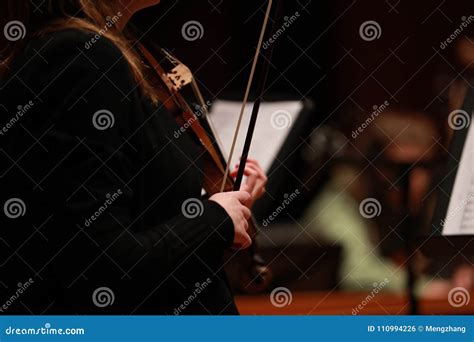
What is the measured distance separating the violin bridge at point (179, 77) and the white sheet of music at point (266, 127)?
421mm

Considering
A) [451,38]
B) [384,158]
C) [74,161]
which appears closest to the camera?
[74,161]

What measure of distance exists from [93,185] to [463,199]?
769 mm

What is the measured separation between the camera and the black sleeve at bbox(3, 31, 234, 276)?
34.8 inches

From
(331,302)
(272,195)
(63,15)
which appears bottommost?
(331,302)

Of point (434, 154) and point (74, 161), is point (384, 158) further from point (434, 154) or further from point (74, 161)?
point (74, 161)

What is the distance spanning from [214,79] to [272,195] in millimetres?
1754

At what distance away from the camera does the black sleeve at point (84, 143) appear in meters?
0.88

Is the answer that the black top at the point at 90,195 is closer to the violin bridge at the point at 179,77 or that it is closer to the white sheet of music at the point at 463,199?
the violin bridge at the point at 179,77

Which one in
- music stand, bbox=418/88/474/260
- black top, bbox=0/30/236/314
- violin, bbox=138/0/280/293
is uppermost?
music stand, bbox=418/88/474/260

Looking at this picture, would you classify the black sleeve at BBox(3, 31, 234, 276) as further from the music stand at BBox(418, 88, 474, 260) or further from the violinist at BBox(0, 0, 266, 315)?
the music stand at BBox(418, 88, 474, 260)

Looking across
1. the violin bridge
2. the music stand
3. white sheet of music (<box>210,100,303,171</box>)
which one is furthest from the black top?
white sheet of music (<box>210,100,303,171</box>)

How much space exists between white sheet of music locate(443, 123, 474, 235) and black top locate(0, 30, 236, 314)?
536 millimetres

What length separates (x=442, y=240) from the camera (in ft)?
4.39

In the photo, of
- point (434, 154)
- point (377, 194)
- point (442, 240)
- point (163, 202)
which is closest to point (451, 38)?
point (434, 154)
